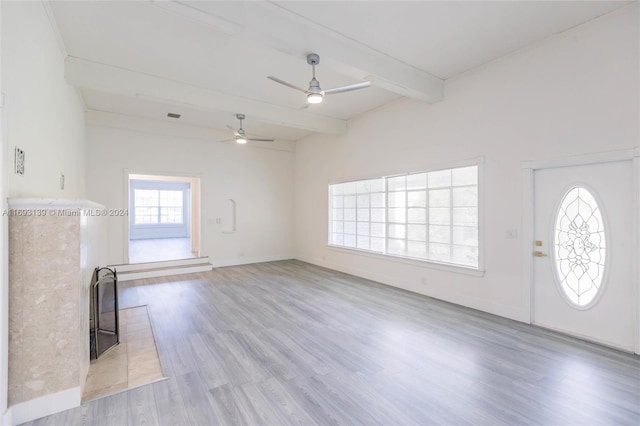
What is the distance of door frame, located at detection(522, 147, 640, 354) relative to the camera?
296cm

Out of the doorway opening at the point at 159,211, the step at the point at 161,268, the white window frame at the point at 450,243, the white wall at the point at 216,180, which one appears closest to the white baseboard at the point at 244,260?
the white wall at the point at 216,180

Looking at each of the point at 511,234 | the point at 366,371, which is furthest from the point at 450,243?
the point at 366,371

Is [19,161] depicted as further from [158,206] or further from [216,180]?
[158,206]

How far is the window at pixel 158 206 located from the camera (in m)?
14.1

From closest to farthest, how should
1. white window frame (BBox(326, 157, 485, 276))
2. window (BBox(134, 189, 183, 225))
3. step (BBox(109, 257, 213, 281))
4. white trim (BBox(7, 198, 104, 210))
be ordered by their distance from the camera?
1. white trim (BBox(7, 198, 104, 210))
2. white window frame (BBox(326, 157, 485, 276))
3. step (BBox(109, 257, 213, 281))
4. window (BBox(134, 189, 183, 225))

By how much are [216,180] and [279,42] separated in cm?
517

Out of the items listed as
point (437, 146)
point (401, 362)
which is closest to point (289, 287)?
point (401, 362)

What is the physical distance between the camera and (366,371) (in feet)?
8.86

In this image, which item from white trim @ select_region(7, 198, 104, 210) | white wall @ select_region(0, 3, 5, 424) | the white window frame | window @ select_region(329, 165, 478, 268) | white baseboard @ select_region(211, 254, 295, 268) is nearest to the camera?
white wall @ select_region(0, 3, 5, 424)

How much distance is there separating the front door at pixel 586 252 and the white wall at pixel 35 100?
5.29m

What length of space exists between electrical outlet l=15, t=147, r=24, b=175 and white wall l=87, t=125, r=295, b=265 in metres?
4.61

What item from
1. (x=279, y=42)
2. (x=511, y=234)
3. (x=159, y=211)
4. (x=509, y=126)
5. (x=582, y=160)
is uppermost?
(x=279, y=42)

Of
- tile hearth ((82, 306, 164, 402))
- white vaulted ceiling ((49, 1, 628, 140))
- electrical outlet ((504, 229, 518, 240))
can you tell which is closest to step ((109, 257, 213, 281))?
tile hearth ((82, 306, 164, 402))

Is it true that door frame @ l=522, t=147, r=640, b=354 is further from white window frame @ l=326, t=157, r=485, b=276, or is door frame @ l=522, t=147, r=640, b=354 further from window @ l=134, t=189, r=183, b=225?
window @ l=134, t=189, r=183, b=225
